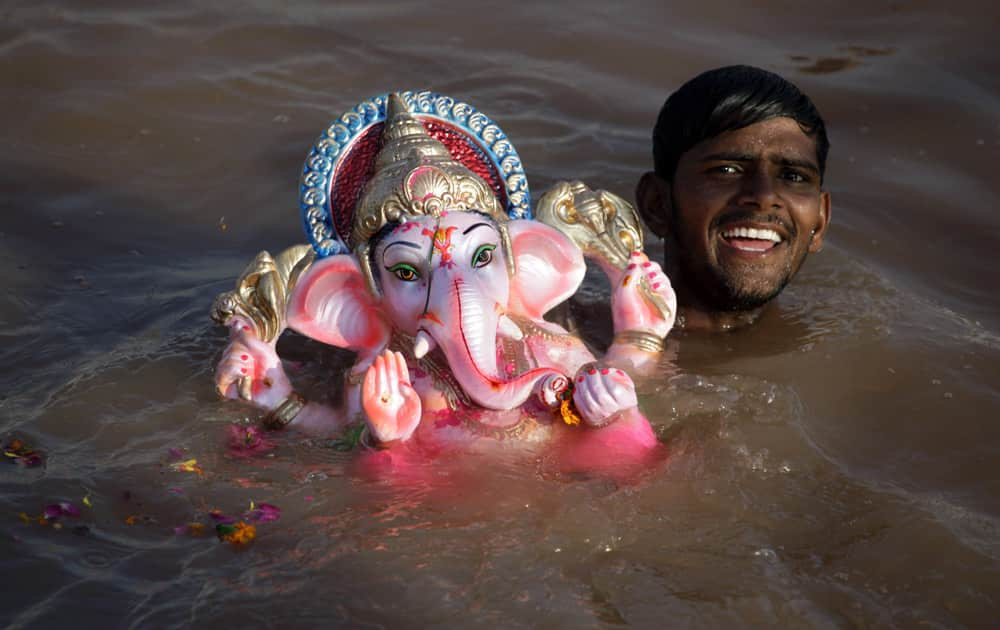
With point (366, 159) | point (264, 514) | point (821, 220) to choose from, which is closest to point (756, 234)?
point (821, 220)

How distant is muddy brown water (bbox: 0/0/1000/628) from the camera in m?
3.48

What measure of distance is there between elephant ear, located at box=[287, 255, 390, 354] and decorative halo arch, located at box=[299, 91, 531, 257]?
17 centimetres

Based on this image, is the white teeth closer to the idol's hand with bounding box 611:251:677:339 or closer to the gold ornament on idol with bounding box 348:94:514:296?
the idol's hand with bounding box 611:251:677:339

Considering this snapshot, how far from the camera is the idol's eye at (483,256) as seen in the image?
3.98m

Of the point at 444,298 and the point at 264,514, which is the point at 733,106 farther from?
the point at 264,514

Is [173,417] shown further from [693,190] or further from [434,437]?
[693,190]

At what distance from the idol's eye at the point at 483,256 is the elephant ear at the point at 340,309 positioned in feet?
1.27

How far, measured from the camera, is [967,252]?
6.01 metres

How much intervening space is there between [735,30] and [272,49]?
291cm

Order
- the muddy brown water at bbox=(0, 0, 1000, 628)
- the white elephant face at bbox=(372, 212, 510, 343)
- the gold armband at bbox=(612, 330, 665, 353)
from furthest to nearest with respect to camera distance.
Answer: the gold armband at bbox=(612, 330, 665, 353) < the white elephant face at bbox=(372, 212, 510, 343) < the muddy brown water at bbox=(0, 0, 1000, 628)

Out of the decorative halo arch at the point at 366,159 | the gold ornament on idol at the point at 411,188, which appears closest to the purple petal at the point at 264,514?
the gold ornament on idol at the point at 411,188

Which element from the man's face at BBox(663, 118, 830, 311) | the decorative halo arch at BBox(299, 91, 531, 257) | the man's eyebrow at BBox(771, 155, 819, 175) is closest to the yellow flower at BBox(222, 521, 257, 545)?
the decorative halo arch at BBox(299, 91, 531, 257)

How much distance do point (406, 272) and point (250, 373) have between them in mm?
653

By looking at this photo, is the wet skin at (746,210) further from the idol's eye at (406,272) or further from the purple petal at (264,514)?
the purple petal at (264,514)
